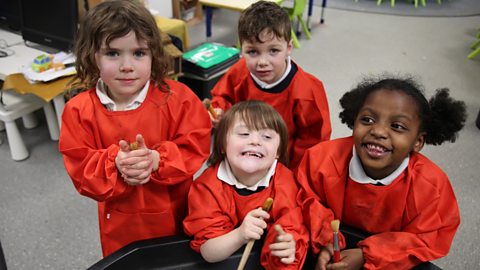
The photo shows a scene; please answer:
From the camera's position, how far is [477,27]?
4.81 meters

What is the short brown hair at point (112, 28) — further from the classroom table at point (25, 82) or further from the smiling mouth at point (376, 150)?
the classroom table at point (25, 82)

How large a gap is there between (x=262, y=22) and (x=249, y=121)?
1.27 ft

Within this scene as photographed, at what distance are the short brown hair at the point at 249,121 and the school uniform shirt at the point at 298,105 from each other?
0.88 feet

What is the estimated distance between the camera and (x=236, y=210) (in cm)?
101

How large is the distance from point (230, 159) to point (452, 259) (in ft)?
4.53

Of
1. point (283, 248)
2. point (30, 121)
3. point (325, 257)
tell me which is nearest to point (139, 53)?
point (283, 248)

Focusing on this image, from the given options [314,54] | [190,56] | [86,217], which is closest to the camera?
[86,217]

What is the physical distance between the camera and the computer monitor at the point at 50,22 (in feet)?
7.45

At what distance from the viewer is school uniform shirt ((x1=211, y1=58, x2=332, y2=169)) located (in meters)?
1.32

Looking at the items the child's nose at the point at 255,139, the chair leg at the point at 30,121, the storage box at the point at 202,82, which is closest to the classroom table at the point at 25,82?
the chair leg at the point at 30,121

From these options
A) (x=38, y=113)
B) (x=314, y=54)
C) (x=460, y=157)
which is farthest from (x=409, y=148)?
(x=314, y=54)

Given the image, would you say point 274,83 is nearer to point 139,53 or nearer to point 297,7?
point 139,53

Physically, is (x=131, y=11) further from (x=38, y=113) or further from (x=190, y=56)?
(x=38, y=113)

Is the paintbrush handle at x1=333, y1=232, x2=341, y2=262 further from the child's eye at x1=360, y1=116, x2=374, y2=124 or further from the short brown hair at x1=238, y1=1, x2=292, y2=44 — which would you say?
the short brown hair at x1=238, y1=1, x2=292, y2=44
